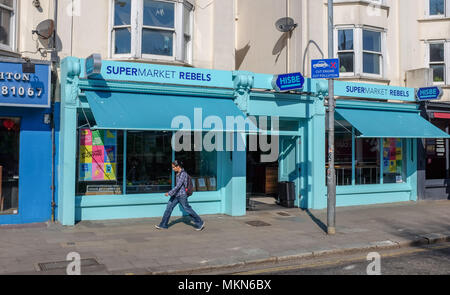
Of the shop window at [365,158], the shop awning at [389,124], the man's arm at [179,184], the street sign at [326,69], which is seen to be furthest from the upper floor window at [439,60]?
the man's arm at [179,184]

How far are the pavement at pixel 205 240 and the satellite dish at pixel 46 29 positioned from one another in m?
4.67

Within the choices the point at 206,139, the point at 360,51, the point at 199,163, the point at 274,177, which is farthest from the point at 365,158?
the point at 199,163

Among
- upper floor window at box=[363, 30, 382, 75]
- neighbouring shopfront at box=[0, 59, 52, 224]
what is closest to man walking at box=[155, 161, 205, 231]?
neighbouring shopfront at box=[0, 59, 52, 224]

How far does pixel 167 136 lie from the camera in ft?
41.6

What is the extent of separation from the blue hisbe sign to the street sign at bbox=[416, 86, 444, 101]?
40.8 feet

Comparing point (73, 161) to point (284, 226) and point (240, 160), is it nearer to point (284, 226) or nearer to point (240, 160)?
point (240, 160)

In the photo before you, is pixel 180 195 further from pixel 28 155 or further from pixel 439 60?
pixel 439 60

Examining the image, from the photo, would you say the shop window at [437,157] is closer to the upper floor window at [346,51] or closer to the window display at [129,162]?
the upper floor window at [346,51]

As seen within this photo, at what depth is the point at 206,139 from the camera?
43.3 feet

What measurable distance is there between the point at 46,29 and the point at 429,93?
12576mm

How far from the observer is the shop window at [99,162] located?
38.2ft

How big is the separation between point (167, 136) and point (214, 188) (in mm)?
2156

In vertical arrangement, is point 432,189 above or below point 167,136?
below
